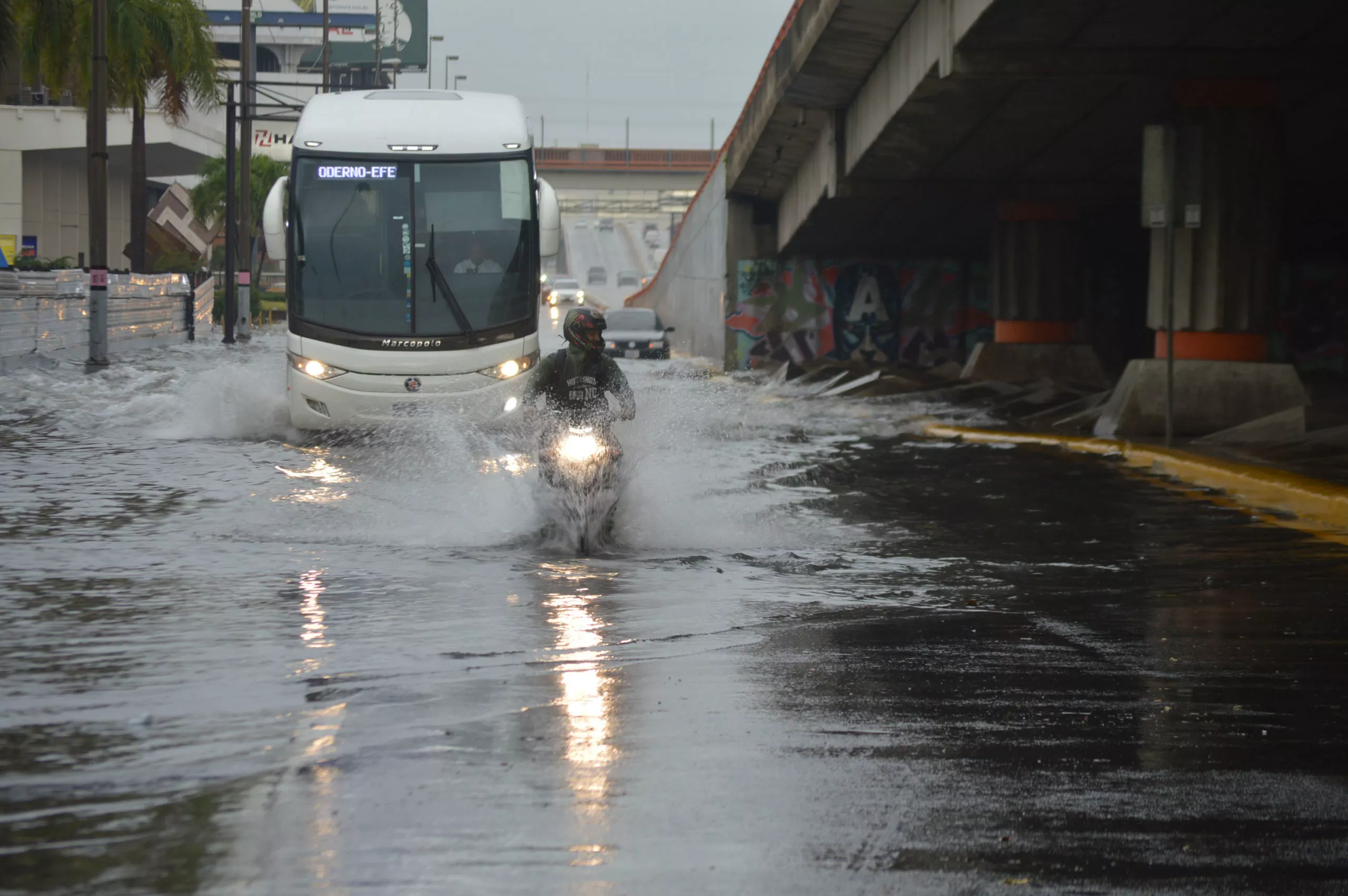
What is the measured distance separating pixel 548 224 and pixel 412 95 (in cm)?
261

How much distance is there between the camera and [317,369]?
1756 centimetres

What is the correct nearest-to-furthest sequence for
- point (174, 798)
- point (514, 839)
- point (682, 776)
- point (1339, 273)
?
point (514, 839), point (174, 798), point (682, 776), point (1339, 273)

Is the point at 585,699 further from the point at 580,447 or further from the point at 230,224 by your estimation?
the point at 230,224

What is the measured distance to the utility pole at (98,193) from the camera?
95.7 feet

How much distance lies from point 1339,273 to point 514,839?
31904 millimetres

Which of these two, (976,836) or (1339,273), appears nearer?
(976,836)

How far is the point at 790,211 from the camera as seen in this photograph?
35.3m

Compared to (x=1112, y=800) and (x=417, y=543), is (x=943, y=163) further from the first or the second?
(x=1112, y=800)

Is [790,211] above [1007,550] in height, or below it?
above

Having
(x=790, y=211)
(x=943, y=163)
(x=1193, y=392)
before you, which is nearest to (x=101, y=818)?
(x=1193, y=392)

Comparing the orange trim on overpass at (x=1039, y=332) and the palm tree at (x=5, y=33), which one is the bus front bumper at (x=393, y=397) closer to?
the orange trim on overpass at (x=1039, y=332)

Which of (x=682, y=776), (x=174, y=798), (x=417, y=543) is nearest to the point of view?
(x=174, y=798)

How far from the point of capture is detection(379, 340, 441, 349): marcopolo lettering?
17.5 m

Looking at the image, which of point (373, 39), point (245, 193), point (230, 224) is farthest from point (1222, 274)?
point (373, 39)
